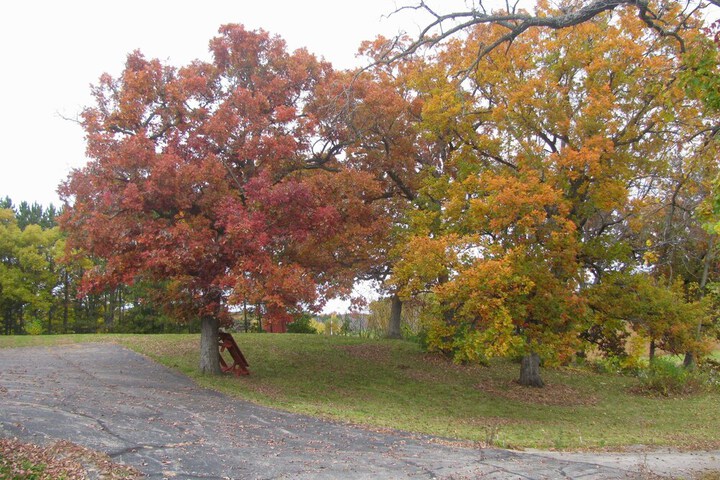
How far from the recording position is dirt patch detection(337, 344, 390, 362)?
1950 centimetres

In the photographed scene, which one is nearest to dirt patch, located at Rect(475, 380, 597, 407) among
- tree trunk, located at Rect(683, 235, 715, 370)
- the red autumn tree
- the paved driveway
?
tree trunk, located at Rect(683, 235, 715, 370)

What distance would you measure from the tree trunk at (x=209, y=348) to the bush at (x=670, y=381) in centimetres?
1361

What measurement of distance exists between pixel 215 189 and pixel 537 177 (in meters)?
7.37

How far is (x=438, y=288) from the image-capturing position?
38.3 ft

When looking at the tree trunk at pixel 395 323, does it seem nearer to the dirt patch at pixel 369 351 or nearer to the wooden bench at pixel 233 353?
the dirt patch at pixel 369 351

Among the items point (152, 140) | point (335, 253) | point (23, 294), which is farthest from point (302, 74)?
point (23, 294)

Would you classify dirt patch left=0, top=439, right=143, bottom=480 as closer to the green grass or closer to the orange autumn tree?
the green grass

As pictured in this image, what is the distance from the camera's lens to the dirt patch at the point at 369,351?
19.5m

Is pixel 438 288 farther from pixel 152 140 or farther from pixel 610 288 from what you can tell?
pixel 152 140

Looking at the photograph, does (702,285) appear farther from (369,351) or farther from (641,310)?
(369,351)

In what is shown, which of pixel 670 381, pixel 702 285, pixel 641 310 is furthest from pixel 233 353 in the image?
pixel 702 285

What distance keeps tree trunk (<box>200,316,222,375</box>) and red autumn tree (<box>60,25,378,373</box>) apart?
0.59m

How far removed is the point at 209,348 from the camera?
14469 millimetres

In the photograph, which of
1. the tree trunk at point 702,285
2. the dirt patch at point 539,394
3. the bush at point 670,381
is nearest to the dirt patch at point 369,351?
the dirt patch at point 539,394
